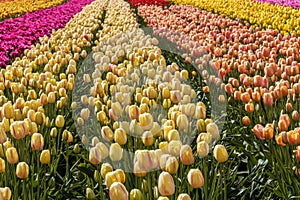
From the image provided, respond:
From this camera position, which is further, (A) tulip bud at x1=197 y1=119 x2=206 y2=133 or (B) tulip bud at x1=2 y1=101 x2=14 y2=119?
(B) tulip bud at x1=2 y1=101 x2=14 y2=119

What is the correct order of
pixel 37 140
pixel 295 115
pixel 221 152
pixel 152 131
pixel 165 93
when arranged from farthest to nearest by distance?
pixel 165 93 < pixel 295 115 < pixel 152 131 < pixel 37 140 < pixel 221 152

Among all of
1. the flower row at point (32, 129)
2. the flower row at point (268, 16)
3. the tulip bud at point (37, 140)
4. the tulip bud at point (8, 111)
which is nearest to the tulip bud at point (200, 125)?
the flower row at point (32, 129)

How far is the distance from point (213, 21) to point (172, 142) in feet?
22.1

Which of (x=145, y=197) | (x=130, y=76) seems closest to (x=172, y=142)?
(x=145, y=197)

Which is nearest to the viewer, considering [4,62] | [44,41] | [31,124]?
[31,124]

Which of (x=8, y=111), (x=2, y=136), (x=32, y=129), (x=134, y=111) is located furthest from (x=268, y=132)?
(x=8, y=111)

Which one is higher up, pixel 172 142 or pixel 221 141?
pixel 172 142

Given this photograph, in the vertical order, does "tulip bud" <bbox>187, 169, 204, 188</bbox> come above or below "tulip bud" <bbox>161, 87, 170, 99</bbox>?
above

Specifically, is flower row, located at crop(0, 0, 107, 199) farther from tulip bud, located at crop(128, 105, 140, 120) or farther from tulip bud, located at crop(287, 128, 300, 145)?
tulip bud, located at crop(287, 128, 300, 145)

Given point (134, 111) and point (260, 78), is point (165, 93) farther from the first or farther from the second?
point (260, 78)

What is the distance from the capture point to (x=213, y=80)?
4.29 metres

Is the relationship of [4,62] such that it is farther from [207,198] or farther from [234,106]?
[207,198]

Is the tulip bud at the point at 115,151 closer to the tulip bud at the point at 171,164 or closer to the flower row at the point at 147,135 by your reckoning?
the flower row at the point at 147,135

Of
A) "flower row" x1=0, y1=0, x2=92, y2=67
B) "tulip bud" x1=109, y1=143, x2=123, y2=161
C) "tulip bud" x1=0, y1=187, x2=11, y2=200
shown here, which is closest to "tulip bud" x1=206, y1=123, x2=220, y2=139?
"tulip bud" x1=109, y1=143, x2=123, y2=161
